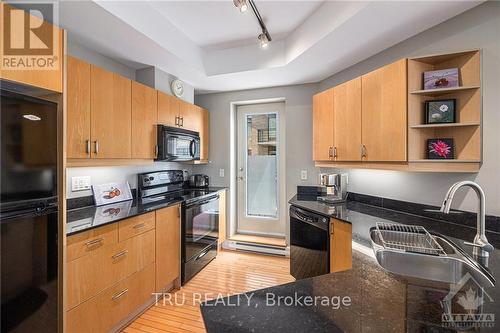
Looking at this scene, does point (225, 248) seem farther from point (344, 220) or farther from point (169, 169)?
point (344, 220)

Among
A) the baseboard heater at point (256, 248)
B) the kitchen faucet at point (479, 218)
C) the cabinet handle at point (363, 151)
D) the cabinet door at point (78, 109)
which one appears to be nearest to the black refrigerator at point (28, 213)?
the cabinet door at point (78, 109)

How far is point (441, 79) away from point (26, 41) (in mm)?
2604

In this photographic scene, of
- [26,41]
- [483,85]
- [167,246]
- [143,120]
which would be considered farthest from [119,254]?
[483,85]

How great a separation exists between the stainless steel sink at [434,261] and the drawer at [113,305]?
1.87 metres

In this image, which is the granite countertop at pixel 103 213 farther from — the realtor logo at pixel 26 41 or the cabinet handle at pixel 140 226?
the realtor logo at pixel 26 41

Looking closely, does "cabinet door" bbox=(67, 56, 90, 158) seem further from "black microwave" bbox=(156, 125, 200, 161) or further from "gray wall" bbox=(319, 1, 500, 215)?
"gray wall" bbox=(319, 1, 500, 215)

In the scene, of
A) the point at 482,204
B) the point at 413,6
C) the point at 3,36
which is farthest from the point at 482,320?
the point at 3,36

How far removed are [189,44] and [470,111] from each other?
259 cm

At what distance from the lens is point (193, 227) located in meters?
2.74

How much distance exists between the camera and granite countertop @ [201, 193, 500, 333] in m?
0.64

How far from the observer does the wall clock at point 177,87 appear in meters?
2.93

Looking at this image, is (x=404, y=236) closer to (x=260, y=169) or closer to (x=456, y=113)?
(x=456, y=113)

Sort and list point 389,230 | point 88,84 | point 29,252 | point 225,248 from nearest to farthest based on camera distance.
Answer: point 29,252 < point 389,230 < point 88,84 < point 225,248

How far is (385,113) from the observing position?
191 cm
